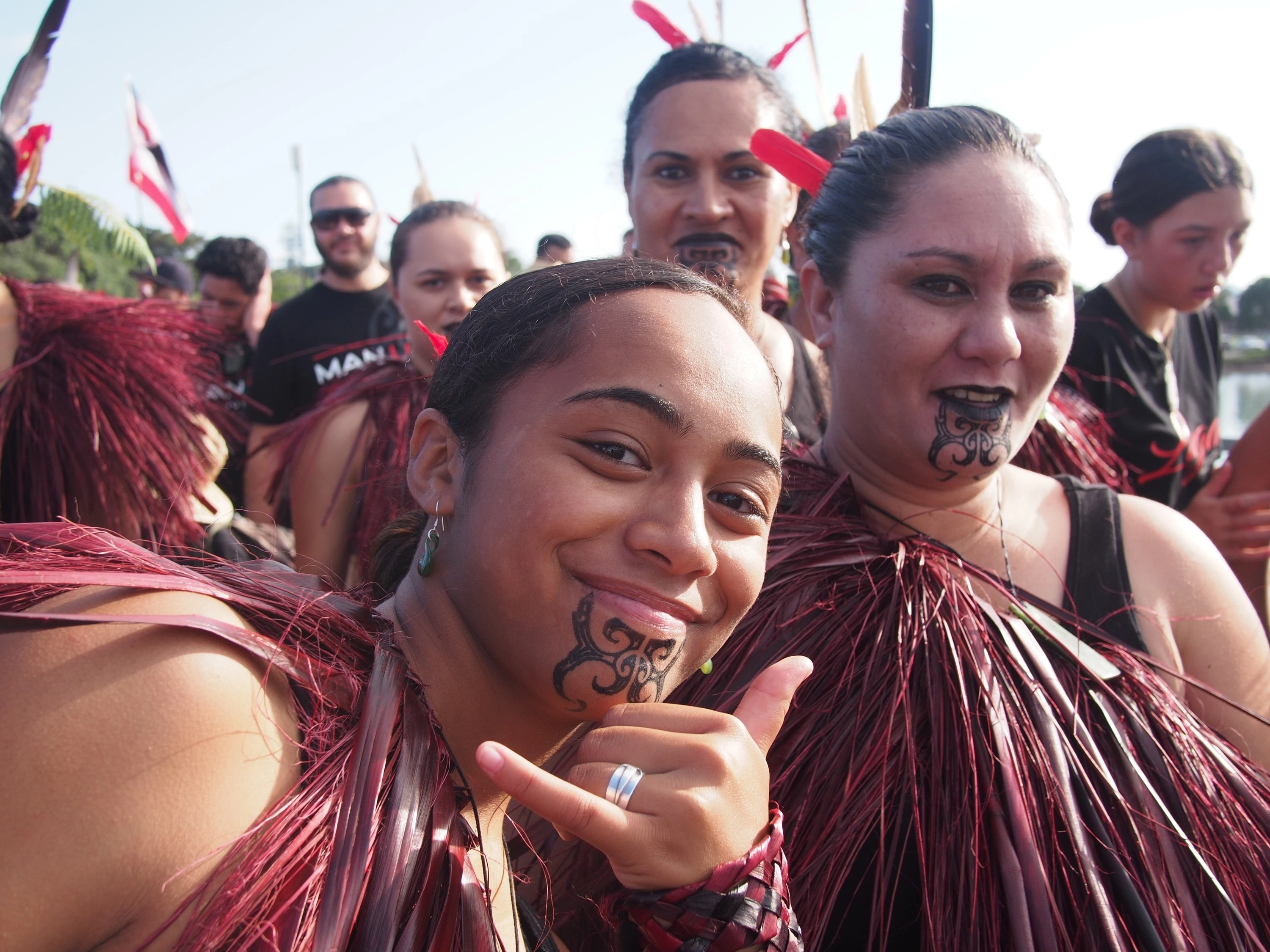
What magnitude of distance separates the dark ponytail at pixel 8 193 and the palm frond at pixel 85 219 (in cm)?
92

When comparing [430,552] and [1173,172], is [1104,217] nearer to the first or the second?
[1173,172]

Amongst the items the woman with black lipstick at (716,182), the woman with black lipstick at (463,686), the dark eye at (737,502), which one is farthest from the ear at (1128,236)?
the dark eye at (737,502)

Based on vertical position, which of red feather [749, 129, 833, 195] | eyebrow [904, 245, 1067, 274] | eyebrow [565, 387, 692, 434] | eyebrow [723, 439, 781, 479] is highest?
red feather [749, 129, 833, 195]

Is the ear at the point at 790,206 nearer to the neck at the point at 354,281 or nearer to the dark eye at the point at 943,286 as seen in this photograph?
the dark eye at the point at 943,286

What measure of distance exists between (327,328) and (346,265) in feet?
1.56

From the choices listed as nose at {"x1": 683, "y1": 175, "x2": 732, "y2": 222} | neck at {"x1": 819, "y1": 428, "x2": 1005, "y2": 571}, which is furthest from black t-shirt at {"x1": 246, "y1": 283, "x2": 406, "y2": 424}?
neck at {"x1": 819, "y1": 428, "x2": 1005, "y2": 571}

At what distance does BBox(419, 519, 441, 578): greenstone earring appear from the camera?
4.58 ft

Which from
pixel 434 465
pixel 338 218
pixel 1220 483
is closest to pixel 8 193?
pixel 338 218

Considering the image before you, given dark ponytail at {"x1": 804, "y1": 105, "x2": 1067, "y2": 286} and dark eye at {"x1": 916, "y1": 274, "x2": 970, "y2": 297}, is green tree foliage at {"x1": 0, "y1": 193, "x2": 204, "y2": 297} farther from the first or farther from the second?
dark eye at {"x1": 916, "y1": 274, "x2": 970, "y2": 297}

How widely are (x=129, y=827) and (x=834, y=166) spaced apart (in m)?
1.89

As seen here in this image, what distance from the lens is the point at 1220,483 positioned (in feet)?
8.56

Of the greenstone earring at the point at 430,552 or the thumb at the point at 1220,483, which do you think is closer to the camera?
the greenstone earring at the point at 430,552

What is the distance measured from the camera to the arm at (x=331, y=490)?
3.32 m

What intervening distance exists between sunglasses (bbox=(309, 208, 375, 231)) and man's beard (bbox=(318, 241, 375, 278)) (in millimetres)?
118
